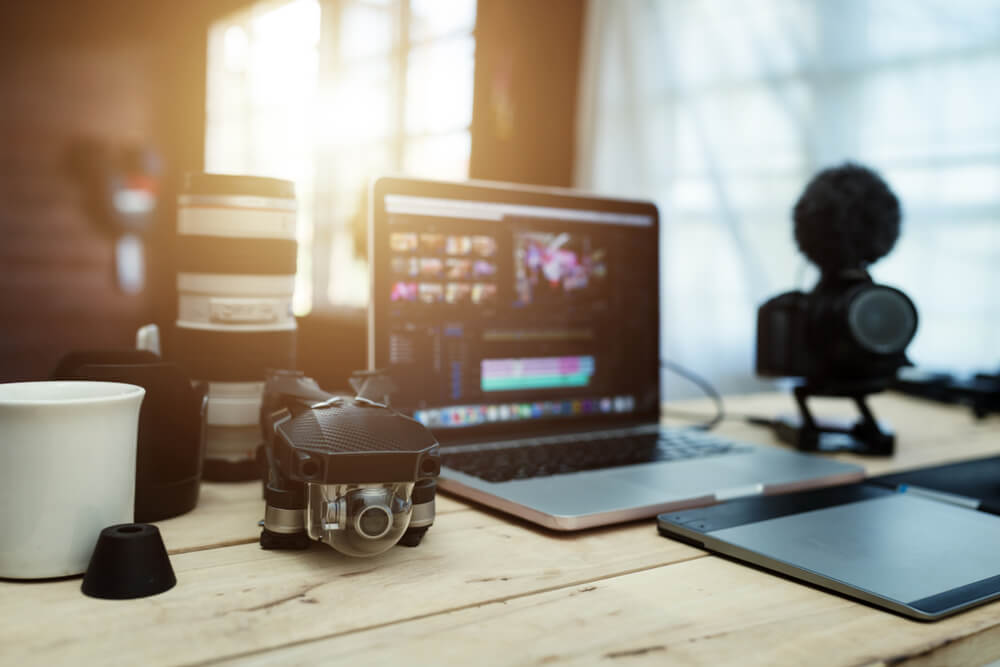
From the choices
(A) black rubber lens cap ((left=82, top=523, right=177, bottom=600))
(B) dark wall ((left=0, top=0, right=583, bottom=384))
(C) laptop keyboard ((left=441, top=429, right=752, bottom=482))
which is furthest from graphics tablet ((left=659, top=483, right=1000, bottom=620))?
(B) dark wall ((left=0, top=0, right=583, bottom=384))

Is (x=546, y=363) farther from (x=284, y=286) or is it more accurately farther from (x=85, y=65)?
(x=85, y=65)

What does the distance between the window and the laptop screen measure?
1831 millimetres

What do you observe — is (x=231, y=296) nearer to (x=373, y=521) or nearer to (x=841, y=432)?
(x=373, y=521)

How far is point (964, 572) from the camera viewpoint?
50 cm

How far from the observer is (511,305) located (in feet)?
2.85

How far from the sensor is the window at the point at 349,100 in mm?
3055

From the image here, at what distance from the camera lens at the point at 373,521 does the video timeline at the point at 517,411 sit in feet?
0.96

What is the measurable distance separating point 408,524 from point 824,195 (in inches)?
28.6

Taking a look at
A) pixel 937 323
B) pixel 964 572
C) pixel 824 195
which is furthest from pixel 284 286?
pixel 937 323

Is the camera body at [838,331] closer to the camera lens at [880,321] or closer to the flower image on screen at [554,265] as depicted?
the camera lens at [880,321]

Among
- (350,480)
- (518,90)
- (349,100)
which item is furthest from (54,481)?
(349,100)

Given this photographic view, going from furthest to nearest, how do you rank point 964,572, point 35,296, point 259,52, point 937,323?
1. point 259,52
2. point 35,296
3. point 937,323
4. point 964,572

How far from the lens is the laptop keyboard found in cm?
71

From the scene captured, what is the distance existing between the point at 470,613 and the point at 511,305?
0.47 metres
